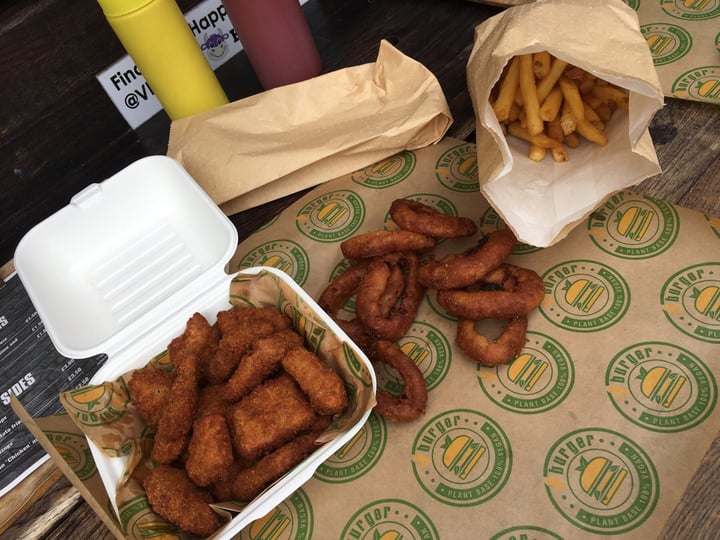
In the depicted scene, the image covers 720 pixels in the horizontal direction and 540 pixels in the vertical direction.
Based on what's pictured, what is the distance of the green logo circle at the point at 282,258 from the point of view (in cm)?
187

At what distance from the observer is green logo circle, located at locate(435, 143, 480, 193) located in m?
1.91

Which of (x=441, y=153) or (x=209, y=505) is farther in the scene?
(x=441, y=153)

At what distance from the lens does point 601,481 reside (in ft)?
4.17

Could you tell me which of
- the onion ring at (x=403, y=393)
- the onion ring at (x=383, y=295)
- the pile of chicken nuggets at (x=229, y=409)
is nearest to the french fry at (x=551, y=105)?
the onion ring at (x=383, y=295)

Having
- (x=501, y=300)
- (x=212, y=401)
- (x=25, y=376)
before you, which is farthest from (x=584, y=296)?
(x=25, y=376)

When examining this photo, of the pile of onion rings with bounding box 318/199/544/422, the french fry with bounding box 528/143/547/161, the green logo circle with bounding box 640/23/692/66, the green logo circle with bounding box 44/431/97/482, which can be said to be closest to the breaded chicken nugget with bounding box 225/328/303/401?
the pile of onion rings with bounding box 318/199/544/422

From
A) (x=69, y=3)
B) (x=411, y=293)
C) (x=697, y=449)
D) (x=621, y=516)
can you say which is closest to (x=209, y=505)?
(x=411, y=293)

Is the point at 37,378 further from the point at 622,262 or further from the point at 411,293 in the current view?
the point at 622,262

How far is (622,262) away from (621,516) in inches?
27.0

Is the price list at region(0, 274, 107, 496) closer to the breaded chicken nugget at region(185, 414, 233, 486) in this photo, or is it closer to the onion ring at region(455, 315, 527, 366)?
the breaded chicken nugget at region(185, 414, 233, 486)

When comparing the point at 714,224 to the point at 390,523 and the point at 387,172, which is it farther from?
the point at 390,523

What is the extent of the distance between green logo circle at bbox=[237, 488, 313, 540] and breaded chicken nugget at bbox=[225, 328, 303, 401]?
11.6 inches

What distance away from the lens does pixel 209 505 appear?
51.1 inches

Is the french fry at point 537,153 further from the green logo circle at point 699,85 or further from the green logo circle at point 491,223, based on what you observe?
the green logo circle at point 699,85
